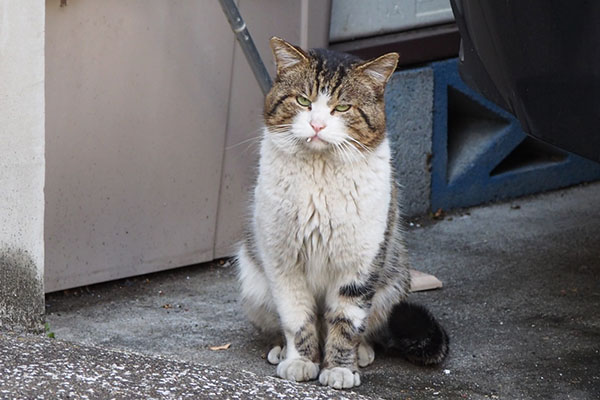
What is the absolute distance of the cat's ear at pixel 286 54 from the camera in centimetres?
336

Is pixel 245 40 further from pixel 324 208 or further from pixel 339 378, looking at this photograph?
pixel 339 378

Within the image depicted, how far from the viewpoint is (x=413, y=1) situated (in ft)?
17.1

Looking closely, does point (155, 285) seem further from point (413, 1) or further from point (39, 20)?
point (413, 1)

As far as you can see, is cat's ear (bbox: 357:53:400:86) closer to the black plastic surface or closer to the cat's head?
the cat's head

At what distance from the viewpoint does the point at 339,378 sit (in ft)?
11.0

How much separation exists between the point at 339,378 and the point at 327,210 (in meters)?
0.57

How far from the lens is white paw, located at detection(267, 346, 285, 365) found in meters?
3.60

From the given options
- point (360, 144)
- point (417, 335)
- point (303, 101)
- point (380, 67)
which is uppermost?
point (380, 67)

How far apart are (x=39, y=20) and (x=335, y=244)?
4.10 ft

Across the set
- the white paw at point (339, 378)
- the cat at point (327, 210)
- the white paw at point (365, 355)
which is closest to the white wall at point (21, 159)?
the cat at point (327, 210)

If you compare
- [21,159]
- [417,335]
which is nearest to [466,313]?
[417,335]

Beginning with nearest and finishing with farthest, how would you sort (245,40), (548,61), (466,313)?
(548,61)
(245,40)
(466,313)

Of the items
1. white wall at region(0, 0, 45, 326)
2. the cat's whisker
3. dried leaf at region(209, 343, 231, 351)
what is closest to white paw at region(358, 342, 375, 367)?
dried leaf at region(209, 343, 231, 351)

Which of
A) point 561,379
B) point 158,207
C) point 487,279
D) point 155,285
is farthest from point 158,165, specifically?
point 561,379
